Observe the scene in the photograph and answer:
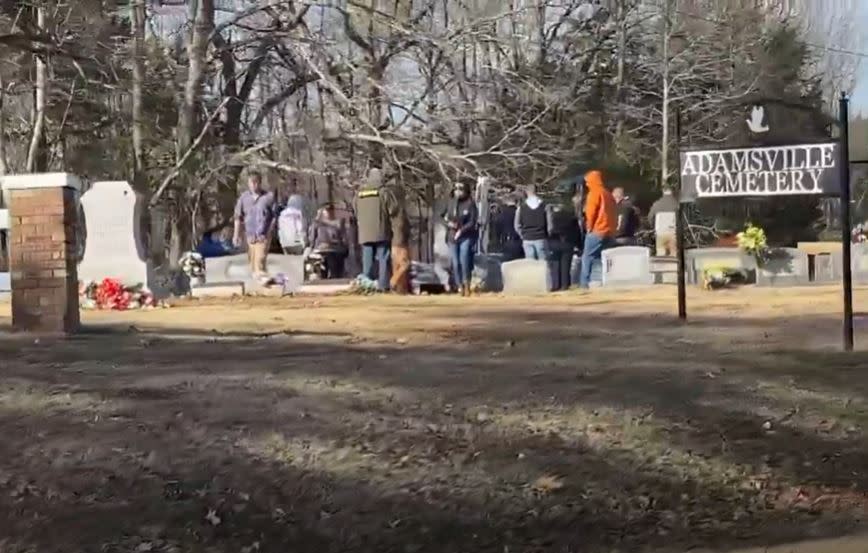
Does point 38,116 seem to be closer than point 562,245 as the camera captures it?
No

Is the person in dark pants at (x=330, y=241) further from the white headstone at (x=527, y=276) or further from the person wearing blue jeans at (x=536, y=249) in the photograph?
the person wearing blue jeans at (x=536, y=249)

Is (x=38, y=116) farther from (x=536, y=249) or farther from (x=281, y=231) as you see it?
(x=536, y=249)

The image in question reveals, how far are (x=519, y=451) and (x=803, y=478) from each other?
1.41m

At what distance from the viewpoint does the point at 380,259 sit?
1988 cm

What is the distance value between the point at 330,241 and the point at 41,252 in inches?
453

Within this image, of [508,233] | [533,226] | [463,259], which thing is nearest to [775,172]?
[463,259]

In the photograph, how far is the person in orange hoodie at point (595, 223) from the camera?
2038 centimetres

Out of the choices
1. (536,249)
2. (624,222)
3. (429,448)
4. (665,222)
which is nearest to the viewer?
(429,448)

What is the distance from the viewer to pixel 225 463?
5992mm

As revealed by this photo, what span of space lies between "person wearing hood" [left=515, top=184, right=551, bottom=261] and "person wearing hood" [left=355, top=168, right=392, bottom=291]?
2.24 metres

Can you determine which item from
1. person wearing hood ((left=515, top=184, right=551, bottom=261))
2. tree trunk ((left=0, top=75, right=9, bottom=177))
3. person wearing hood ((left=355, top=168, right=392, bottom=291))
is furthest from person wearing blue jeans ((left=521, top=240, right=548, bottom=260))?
tree trunk ((left=0, top=75, right=9, bottom=177))

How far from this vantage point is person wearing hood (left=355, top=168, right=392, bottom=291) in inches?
767

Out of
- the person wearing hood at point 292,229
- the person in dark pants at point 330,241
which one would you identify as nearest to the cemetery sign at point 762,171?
the person in dark pants at point 330,241

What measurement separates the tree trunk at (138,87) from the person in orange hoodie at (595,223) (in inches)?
394
